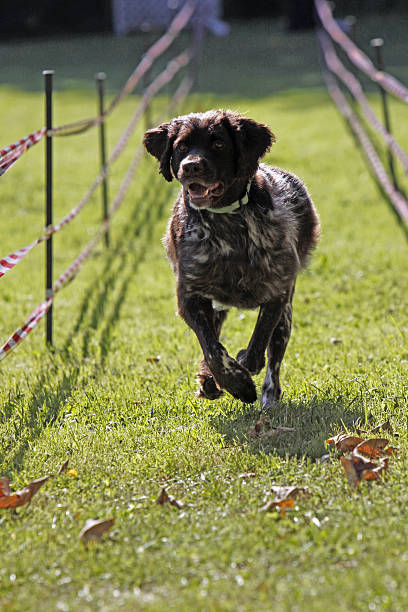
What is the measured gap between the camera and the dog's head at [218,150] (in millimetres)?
4270

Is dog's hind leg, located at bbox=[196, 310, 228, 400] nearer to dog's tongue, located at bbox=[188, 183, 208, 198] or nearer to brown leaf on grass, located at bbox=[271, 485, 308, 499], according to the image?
dog's tongue, located at bbox=[188, 183, 208, 198]

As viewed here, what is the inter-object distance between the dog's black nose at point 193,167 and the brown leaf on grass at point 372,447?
1487 millimetres

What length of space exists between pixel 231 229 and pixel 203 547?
1901 mm

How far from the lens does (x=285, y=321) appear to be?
4852 millimetres

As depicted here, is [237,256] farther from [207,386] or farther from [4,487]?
[4,487]

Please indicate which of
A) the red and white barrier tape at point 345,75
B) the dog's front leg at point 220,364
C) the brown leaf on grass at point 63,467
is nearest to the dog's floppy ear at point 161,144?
the dog's front leg at point 220,364

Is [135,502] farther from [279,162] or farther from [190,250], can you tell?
[279,162]

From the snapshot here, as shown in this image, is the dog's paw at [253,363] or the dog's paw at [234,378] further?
the dog's paw at [253,363]

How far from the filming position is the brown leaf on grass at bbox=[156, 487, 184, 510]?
3.33 meters

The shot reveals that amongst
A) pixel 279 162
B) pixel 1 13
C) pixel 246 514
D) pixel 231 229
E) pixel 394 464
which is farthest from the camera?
pixel 1 13

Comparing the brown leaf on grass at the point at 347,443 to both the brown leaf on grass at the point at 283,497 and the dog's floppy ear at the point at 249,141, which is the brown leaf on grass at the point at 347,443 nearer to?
the brown leaf on grass at the point at 283,497

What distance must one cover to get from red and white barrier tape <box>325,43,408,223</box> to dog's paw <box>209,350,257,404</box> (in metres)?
4.99

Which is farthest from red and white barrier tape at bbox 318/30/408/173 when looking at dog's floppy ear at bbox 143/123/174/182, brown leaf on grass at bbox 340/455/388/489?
brown leaf on grass at bbox 340/455/388/489

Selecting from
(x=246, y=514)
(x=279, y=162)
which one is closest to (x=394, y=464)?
(x=246, y=514)
